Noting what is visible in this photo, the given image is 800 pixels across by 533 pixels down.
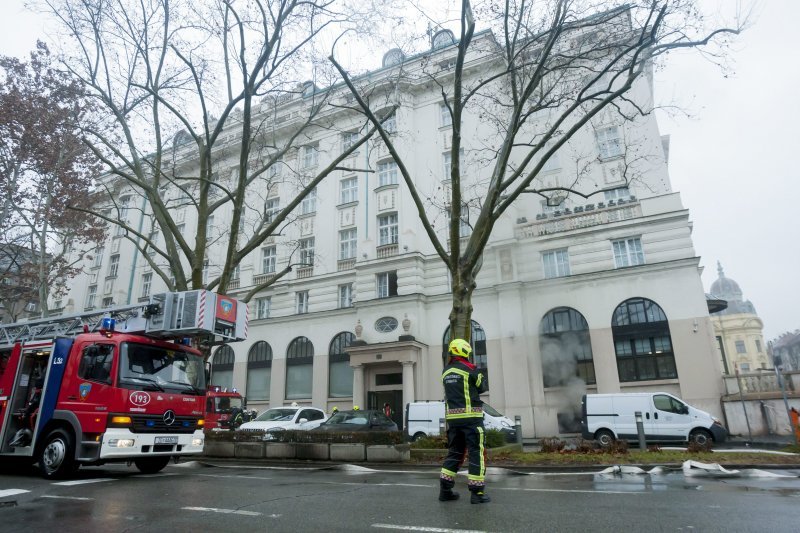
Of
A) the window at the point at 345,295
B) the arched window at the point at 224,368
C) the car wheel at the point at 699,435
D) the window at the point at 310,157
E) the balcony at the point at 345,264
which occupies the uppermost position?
the window at the point at 310,157

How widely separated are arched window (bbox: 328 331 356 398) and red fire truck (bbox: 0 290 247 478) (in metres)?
16.9

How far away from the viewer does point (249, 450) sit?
45.7 ft

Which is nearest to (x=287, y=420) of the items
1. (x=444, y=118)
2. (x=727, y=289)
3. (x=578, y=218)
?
(x=578, y=218)

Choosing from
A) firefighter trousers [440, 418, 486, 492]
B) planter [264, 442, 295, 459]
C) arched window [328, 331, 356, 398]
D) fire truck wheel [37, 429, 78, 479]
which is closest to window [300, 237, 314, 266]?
arched window [328, 331, 356, 398]

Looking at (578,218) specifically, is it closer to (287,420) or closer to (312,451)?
(287,420)

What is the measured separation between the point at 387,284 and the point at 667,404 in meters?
14.9

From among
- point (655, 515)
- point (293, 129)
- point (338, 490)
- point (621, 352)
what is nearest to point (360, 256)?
point (293, 129)

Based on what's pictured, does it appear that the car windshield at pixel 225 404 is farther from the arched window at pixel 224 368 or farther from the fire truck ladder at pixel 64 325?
the fire truck ladder at pixel 64 325

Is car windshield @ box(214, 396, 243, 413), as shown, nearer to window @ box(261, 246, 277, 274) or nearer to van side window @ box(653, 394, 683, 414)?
window @ box(261, 246, 277, 274)

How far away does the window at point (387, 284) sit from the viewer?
26.9 m

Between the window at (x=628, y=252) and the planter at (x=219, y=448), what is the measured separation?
707 inches

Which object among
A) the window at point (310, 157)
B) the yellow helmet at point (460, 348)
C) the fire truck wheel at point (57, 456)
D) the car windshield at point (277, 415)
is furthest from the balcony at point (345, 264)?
the yellow helmet at point (460, 348)

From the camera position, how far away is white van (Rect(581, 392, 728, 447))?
1591 cm

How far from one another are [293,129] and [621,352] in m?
23.9
